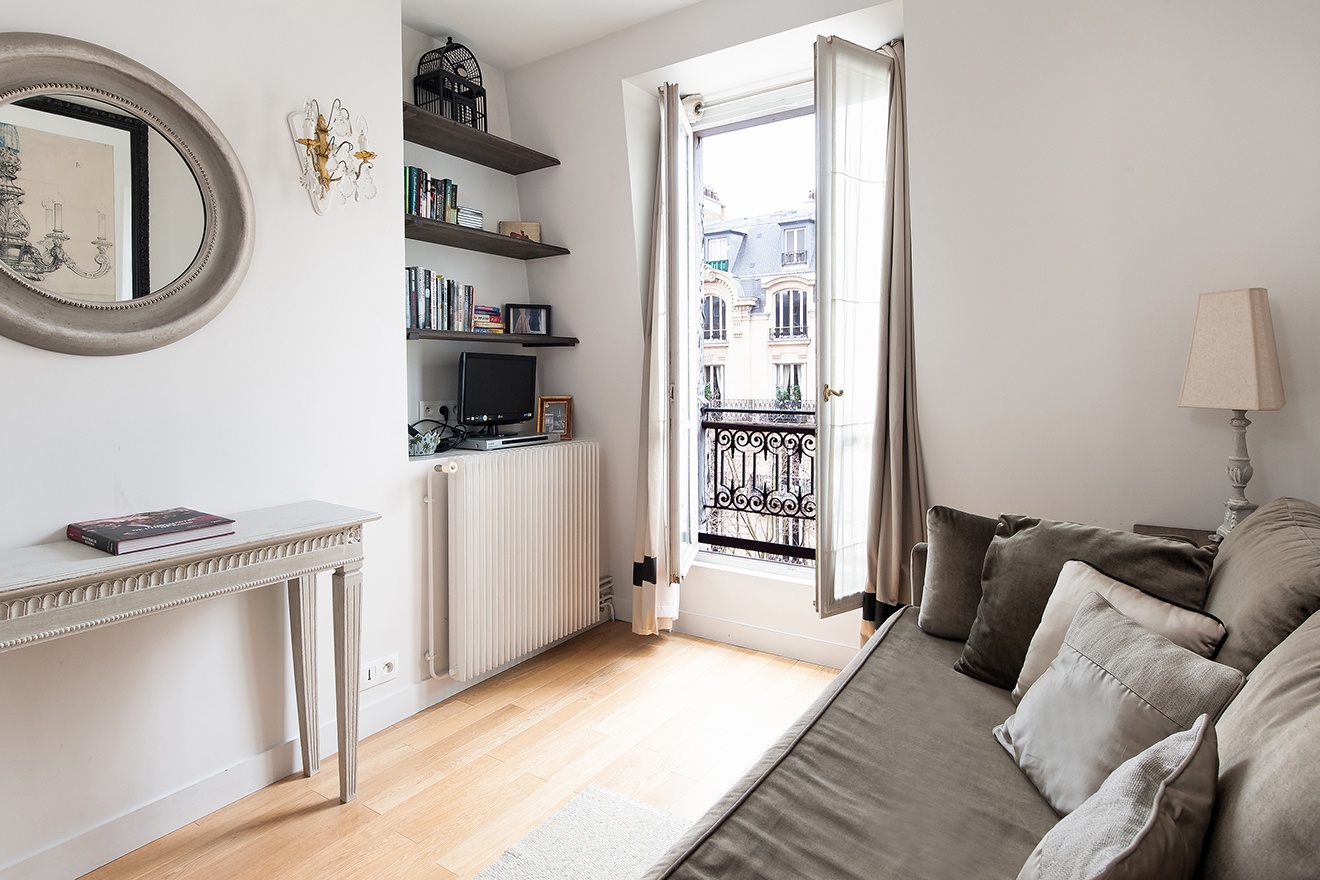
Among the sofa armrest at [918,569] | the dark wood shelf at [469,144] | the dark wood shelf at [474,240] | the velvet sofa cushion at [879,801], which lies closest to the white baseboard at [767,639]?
the sofa armrest at [918,569]

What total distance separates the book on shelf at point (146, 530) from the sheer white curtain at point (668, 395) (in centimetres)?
185

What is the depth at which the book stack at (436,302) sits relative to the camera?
2.94m

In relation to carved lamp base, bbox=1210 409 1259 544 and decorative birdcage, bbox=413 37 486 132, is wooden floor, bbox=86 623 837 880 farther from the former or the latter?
decorative birdcage, bbox=413 37 486 132

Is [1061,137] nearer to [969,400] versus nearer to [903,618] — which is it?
[969,400]

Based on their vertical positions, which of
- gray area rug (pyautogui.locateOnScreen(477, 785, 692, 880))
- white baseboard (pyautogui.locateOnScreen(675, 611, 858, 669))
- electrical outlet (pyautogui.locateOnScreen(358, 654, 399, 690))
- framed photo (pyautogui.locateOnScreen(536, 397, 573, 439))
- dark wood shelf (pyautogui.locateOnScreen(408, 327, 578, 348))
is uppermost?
dark wood shelf (pyautogui.locateOnScreen(408, 327, 578, 348))

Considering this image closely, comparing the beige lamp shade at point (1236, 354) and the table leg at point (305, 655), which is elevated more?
the beige lamp shade at point (1236, 354)

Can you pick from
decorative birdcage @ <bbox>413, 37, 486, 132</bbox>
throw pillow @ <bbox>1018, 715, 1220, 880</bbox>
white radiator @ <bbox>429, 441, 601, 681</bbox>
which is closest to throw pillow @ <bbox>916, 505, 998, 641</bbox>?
throw pillow @ <bbox>1018, 715, 1220, 880</bbox>

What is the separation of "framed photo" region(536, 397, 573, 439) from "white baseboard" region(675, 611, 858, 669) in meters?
1.07

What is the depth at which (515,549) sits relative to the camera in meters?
3.01

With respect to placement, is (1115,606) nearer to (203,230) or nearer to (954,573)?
(954,573)

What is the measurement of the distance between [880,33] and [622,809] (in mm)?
2834

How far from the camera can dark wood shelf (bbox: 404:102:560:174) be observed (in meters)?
2.84

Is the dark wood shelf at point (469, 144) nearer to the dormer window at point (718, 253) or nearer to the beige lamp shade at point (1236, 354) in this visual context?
the dormer window at point (718, 253)

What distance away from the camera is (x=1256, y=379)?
1849 millimetres
